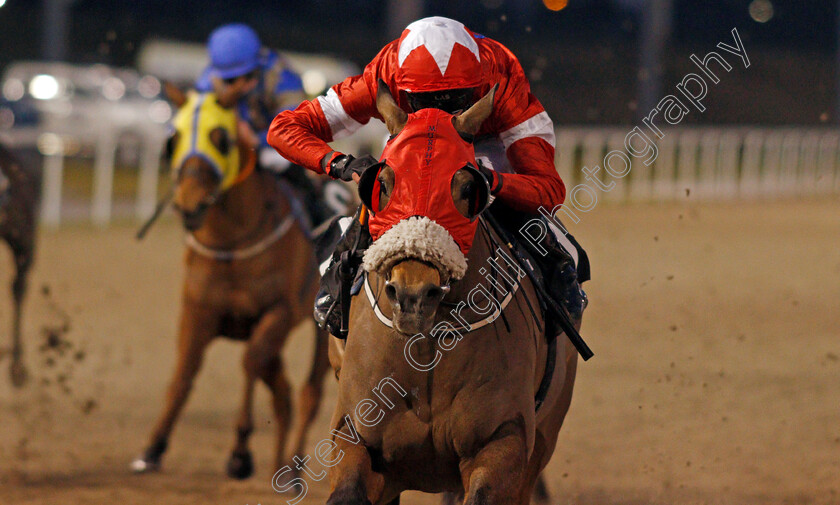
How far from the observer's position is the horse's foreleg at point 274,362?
215 inches

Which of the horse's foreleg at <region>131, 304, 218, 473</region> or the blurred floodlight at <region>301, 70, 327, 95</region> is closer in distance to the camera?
the horse's foreleg at <region>131, 304, 218, 473</region>

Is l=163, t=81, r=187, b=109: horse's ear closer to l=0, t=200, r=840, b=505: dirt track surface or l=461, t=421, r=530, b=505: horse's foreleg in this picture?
l=0, t=200, r=840, b=505: dirt track surface

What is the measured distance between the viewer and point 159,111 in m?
22.4

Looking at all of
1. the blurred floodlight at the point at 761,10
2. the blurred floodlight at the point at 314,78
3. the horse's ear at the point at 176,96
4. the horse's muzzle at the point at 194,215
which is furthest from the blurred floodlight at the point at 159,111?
the horse's muzzle at the point at 194,215

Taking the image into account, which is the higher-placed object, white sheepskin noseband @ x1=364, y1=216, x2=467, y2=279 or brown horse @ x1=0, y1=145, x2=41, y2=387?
white sheepskin noseband @ x1=364, y1=216, x2=467, y2=279

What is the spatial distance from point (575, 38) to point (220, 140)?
37.7 meters

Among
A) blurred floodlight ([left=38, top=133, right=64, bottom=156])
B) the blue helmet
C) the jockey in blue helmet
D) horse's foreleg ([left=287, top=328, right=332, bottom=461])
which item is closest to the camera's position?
horse's foreleg ([left=287, top=328, right=332, bottom=461])

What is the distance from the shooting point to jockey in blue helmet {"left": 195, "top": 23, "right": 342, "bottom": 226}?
5781 millimetres

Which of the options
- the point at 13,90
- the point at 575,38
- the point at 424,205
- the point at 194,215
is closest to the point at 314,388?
the point at 194,215

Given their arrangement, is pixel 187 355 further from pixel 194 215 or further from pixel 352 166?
pixel 352 166

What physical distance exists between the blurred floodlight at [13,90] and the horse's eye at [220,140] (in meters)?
17.0

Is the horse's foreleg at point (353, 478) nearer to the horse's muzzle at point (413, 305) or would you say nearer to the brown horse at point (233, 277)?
the horse's muzzle at point (413, 305)

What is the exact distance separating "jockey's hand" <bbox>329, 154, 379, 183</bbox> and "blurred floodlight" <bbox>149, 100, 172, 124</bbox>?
20.0m

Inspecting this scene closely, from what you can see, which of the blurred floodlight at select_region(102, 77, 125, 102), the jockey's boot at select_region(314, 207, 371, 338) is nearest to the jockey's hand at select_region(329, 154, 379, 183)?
the jockey's boot at select_region(314, 207, 371, 338)
